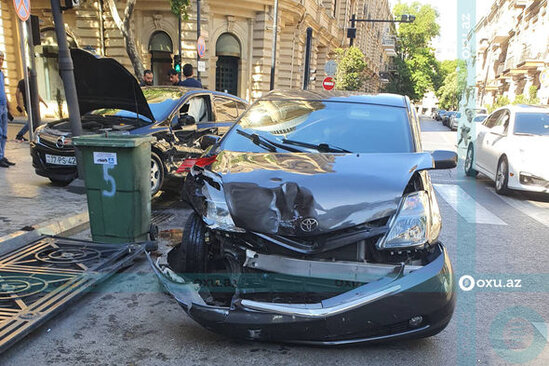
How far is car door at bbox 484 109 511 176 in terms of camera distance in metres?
8.20

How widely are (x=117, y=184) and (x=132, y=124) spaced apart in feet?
7.87

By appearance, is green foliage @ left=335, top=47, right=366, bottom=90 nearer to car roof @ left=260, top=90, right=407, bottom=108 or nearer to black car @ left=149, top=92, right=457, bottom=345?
car roof @ left=260, top=90, right=407, bottom=108

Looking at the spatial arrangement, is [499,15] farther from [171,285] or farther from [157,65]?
[171,285]

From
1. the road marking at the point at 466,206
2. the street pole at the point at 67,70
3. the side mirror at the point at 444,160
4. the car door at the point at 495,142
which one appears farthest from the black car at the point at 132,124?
the car door at the point at 495,142

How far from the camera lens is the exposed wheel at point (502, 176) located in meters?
7.86

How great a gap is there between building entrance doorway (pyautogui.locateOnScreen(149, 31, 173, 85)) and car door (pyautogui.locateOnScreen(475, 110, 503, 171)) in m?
14.6

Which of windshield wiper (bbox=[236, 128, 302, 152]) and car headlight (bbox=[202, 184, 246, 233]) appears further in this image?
windshield wiper (bbox=[236, 128, 302, 152])

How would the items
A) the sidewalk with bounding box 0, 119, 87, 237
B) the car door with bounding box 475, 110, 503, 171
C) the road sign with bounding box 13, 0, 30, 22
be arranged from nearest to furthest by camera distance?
the sidewalk with bounding box 0, 119, 87, 237, the road sign with bounding box 13, 0, 30, 22, the car door with bounding box 475, 110, 503, 171

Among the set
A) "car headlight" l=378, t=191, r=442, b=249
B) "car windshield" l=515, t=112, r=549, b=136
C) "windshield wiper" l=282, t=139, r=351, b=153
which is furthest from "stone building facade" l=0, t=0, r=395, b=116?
"car headlight" l=378, t=191, r=442, b=249

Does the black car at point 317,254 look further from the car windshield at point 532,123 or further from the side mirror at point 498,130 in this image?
the side mirror at point 498,130

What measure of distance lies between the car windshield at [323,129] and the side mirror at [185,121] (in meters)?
2.70

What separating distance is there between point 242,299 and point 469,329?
5.66 ft

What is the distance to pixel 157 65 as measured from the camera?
20.2 metres

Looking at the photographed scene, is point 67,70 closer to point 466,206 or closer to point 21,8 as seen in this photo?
point 21,8
